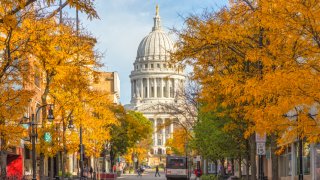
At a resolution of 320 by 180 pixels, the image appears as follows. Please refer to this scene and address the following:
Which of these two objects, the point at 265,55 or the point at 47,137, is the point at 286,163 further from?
the point at 265,55

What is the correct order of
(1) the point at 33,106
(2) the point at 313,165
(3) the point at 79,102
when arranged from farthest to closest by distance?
(1) the point at 33,106 < (3) the point at 79,102 < (2) the point at 313,165

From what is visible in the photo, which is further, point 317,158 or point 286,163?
point 286,163

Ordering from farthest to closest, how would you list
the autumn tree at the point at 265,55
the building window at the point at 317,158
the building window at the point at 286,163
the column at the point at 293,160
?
the building window at the point at 286,163 → the column at the point at 293,160 → the building window at the point at 317,158 → the autumn tree at the point at 265,55

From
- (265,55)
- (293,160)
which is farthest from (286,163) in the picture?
(265,55)

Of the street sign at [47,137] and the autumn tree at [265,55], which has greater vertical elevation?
the autumn tree at [265,55]

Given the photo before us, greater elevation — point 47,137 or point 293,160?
point 47,137

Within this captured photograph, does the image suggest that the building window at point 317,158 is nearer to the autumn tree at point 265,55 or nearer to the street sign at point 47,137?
the autumn tree at point 265,55

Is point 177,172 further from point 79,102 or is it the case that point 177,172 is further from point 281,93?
point 281,93

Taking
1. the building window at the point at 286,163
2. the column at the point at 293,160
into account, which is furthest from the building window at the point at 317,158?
the building window at the point at 286,163

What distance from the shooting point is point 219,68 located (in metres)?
28.0

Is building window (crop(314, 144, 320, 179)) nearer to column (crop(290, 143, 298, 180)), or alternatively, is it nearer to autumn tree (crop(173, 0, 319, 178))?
column (crop(290, 143, 298, 180))

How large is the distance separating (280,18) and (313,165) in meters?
20.8

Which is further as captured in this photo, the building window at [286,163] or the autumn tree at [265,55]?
the building window at [286,163]

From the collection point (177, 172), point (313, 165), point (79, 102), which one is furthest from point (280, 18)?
point (177, 172)
